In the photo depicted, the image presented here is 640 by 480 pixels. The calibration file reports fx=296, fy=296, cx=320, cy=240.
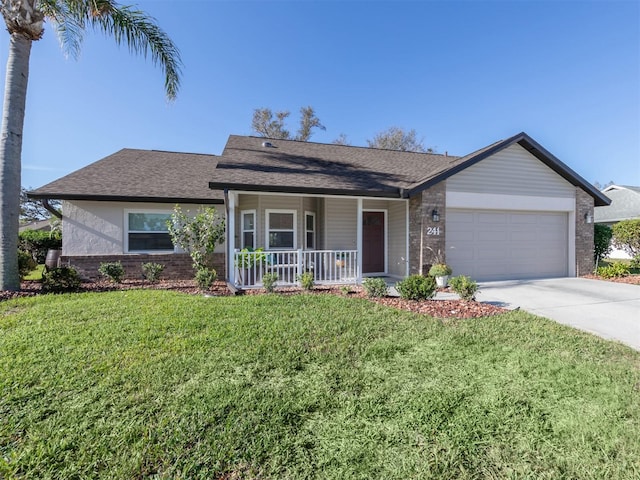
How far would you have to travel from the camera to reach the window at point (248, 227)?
989cm

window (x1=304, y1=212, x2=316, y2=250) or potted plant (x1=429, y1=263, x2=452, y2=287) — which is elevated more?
window (x1=304, y1=212, x2=316, y2=250)

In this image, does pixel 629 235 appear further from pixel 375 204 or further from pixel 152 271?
pixel 152 271

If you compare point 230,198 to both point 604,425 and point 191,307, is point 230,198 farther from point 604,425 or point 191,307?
point 604,425

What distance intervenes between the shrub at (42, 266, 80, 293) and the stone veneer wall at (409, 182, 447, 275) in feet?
30.5

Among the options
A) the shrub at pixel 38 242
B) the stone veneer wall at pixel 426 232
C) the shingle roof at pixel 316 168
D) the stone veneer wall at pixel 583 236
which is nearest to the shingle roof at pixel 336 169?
the shingle roof at pixel 316 168

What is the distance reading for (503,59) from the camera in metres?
12.7

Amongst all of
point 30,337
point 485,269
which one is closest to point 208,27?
point 30,337

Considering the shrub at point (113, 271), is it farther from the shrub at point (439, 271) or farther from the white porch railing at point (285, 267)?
the shrub at point (439, 271)

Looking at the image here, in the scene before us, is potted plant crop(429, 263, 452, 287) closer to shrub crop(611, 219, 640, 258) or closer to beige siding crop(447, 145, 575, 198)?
beige siding crop(447, 145, 575, 198)

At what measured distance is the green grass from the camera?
2.24 metres

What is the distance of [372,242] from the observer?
10.9 meters

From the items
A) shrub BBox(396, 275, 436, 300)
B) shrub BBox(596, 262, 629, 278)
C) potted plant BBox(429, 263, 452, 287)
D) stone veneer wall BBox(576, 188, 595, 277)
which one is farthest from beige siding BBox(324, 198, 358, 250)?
shrub BBox(596, 262, 629, 278)

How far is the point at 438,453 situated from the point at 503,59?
1569cm

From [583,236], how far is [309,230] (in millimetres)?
9857
